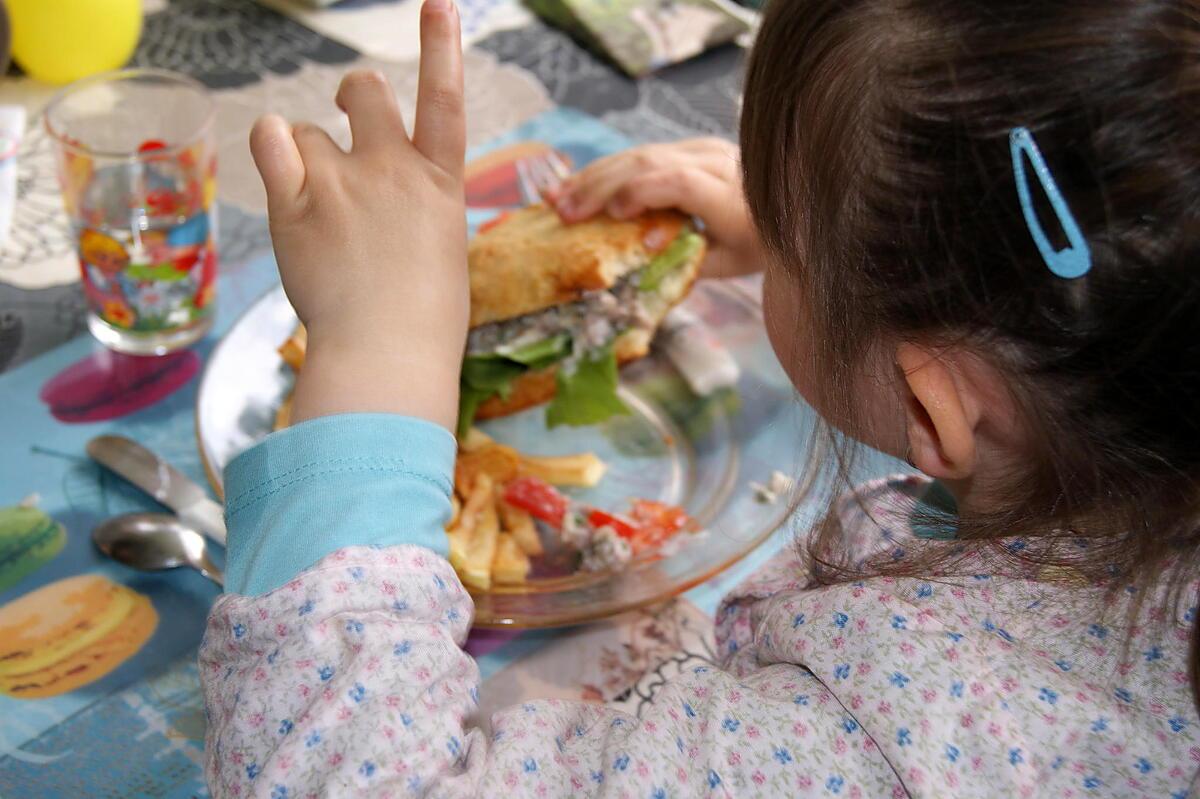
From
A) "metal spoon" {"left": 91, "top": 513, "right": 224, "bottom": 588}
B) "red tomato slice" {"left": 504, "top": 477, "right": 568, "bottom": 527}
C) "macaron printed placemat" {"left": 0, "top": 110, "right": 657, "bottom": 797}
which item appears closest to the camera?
"macaron printed placemat" {"left": 0, "top": 110, "right": 657, "bottom": 797}

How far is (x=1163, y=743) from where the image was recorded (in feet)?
2.22

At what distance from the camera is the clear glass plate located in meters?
0.94

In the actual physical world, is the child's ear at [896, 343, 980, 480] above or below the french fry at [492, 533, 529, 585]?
above

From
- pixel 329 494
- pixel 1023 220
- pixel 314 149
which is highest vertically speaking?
pixel 1023 220

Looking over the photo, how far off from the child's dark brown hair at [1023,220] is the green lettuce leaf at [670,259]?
1.55ft

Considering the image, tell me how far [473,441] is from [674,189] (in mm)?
342

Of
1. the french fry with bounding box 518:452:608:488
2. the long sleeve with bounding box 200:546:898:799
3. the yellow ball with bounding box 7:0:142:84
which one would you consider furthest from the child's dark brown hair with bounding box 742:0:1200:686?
the yellow ball with bounding box 7:0:142:84

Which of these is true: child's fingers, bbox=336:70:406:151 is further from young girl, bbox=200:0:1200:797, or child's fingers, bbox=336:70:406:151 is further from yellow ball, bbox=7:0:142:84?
yellow ball, bbox=7:0:142:84

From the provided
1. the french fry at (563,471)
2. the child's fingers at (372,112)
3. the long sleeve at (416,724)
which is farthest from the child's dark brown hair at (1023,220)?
the french fry at (563,471)

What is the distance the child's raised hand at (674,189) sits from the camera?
1.21 metres

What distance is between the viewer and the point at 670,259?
48.8 inches

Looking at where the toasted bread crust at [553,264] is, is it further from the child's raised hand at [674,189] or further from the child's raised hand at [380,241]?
the child's raised hand at [380,241]

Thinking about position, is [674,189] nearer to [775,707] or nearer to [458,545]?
[458,545]

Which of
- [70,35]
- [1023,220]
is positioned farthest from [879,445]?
[70,35]
